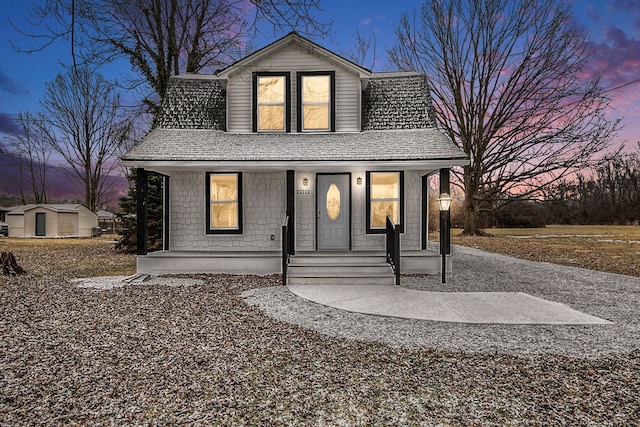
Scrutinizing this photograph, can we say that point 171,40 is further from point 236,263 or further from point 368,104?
point 236,263

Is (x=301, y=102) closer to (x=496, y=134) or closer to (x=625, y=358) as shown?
(x=625, y=358)

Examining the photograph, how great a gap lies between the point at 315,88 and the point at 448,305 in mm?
7179

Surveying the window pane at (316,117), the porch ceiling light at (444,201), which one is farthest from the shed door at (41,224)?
the porch ceiling light at (444,201)

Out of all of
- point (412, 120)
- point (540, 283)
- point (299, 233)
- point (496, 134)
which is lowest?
point (540, 283)

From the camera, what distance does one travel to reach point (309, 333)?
473 centimetres

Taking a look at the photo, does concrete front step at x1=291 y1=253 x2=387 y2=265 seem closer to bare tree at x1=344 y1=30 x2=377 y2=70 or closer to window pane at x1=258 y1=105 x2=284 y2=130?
window pane at x1=258 y1=105 x2=284 y2=130

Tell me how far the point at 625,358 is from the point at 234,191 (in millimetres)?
8655

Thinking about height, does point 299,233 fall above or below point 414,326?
above

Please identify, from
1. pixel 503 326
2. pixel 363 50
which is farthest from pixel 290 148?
pixel 363 50

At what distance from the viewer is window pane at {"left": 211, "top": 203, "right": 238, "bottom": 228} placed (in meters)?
9.98

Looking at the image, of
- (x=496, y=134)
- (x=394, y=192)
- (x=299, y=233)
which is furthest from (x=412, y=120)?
(x=496, y=134)

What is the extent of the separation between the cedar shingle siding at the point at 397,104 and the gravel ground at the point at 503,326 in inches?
181

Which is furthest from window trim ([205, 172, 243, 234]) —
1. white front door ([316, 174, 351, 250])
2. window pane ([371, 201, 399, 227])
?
window pane ([371, 201, 399, 227])

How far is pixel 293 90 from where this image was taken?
10.4m
